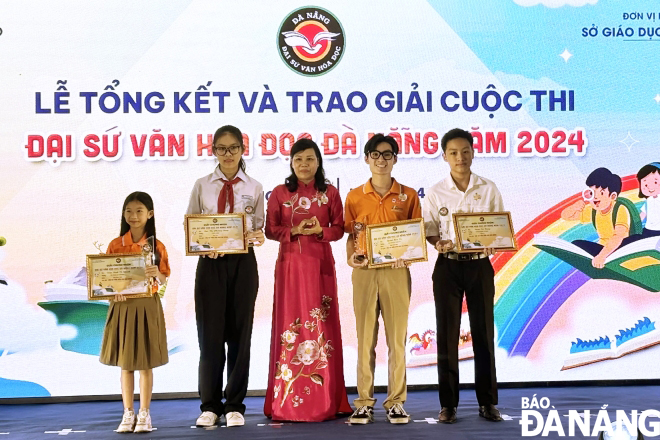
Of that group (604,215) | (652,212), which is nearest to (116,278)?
(604,215)

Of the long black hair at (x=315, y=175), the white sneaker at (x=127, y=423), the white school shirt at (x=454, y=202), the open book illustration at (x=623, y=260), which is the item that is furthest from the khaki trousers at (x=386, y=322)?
the open book illustration at (x=623, y=260)

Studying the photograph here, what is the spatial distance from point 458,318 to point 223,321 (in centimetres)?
127

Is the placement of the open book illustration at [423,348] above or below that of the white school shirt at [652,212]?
below

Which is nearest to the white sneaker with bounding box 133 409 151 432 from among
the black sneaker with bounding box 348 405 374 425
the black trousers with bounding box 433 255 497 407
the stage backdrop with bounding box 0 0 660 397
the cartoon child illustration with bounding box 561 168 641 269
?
the black sneaker with bounding box 348 405 374 425

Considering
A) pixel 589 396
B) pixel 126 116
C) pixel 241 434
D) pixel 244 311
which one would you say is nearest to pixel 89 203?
pixel 126 116

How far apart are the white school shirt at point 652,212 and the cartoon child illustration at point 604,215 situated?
65mm

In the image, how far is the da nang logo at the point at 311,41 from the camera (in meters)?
5.67

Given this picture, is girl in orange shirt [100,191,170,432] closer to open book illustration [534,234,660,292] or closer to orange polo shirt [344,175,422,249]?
orange polo shirt [344,175,422,249]

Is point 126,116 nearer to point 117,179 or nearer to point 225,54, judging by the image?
point 117,179

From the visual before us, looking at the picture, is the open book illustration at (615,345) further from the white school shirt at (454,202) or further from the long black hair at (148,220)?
the long black hair at (148,220)

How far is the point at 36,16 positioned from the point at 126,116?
891mm

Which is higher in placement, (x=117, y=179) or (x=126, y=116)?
(x=126, y=116)

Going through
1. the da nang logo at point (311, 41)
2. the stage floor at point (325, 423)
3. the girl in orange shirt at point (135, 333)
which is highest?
the da nang logo at point (311, 41)

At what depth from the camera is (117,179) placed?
18.5 feet
